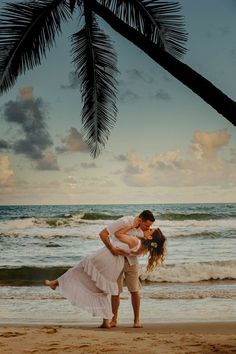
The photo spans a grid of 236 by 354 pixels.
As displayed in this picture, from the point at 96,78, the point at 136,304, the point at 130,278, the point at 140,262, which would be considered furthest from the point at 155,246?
the point at 140,262

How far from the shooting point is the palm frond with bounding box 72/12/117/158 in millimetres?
7573

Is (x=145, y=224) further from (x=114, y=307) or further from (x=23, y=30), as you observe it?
(x=23, y=30)

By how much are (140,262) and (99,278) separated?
1224 centimetres

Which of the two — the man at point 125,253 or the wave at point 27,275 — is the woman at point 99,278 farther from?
the wave at point 27,275

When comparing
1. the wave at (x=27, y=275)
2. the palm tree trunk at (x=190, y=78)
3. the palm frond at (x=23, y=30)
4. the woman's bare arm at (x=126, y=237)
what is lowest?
the wave at (x=27, y=275)

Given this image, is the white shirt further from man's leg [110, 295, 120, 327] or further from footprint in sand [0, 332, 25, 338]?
footprint in sand [0, 332, 25, 338]

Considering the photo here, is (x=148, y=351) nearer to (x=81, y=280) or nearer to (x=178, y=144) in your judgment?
(x=81, y=280)

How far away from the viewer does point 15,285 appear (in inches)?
590

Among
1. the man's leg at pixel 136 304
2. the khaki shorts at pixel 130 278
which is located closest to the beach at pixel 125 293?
the man's leg at pixel 136 304

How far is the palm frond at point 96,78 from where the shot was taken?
7.57 meters

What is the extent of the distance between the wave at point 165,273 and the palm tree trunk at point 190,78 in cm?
1019

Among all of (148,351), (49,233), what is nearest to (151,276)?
(148,351)

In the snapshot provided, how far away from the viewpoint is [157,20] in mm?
6719

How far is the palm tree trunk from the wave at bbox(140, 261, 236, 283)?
10.2 meters
